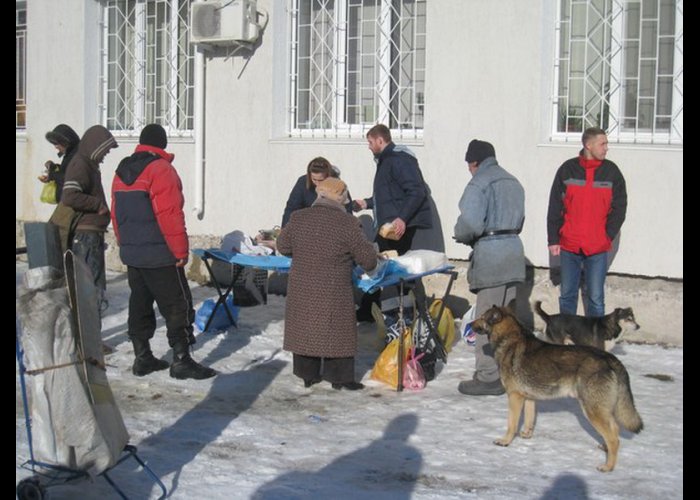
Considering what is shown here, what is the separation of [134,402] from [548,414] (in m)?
2.84

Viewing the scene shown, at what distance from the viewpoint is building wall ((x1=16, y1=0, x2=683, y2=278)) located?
27.7 feet

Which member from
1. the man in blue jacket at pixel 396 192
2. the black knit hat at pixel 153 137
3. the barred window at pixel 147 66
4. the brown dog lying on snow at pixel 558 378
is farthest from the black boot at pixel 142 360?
the barred window at pixel 147 66

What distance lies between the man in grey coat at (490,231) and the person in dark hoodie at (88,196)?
2.89m

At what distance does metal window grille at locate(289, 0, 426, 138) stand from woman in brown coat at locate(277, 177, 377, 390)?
3.08 m

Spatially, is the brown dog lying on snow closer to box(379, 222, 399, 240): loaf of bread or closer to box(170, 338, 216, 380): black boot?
box(379, 222, 399, 240): loaf of bread

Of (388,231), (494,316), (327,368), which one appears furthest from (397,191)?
(494,316)

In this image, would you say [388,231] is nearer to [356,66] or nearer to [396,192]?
[396,192]

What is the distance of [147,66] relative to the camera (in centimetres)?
1188

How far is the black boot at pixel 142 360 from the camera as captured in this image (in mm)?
7418

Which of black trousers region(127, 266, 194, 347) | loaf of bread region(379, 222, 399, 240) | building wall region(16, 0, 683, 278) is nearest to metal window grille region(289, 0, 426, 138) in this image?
building wall region(16, 0, 683, 278)

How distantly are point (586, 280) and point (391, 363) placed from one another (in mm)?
1903

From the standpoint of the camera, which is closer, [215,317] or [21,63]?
[215,317]

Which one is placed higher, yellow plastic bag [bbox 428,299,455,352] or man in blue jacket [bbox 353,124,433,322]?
man in blue jacket [bbox 353,124,433,322]

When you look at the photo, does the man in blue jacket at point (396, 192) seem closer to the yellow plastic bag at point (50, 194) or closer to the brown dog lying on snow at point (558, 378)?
the brown dog lying on snow at point (558, 378)
